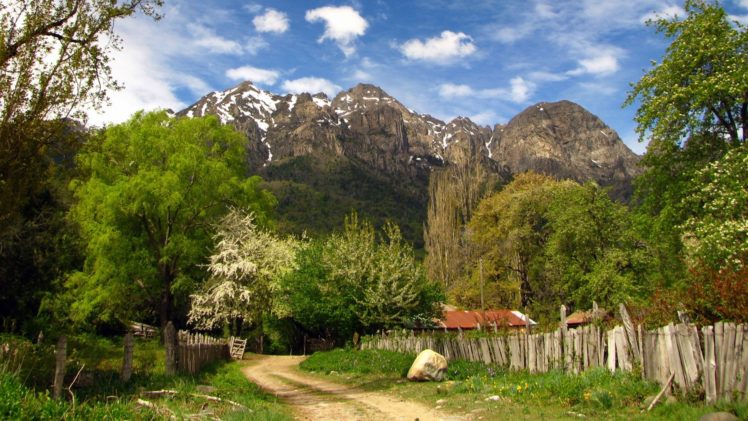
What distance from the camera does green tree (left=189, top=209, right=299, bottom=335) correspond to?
104ft

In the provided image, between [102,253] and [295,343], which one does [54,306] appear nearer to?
[102,253]

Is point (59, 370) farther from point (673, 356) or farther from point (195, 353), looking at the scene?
point (673, 356)

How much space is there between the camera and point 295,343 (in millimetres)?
36875

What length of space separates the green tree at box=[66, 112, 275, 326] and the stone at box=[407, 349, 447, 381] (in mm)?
16038

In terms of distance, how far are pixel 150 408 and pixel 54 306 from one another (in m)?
19.7

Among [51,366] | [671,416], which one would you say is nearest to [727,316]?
[671,416]

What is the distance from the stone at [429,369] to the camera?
1639cm

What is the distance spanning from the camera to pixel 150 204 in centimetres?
2756

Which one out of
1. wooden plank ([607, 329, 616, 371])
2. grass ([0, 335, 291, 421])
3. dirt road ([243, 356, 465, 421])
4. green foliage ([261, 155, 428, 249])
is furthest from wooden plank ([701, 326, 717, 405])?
green foliage ([261, 155, 428, 249])

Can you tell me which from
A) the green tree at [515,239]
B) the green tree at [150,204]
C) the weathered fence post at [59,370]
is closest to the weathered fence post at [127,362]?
the weathered fence post at [59,370]

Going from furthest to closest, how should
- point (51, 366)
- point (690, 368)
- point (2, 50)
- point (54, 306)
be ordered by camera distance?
point (54, 306), point (51, 366), point (2, 50), point (690, 368)

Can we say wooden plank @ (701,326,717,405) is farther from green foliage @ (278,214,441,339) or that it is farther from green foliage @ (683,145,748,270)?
green foliage @ (278,214,441,339)

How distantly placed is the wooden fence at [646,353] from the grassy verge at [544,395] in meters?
0.35

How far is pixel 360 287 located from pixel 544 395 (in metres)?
15.5
